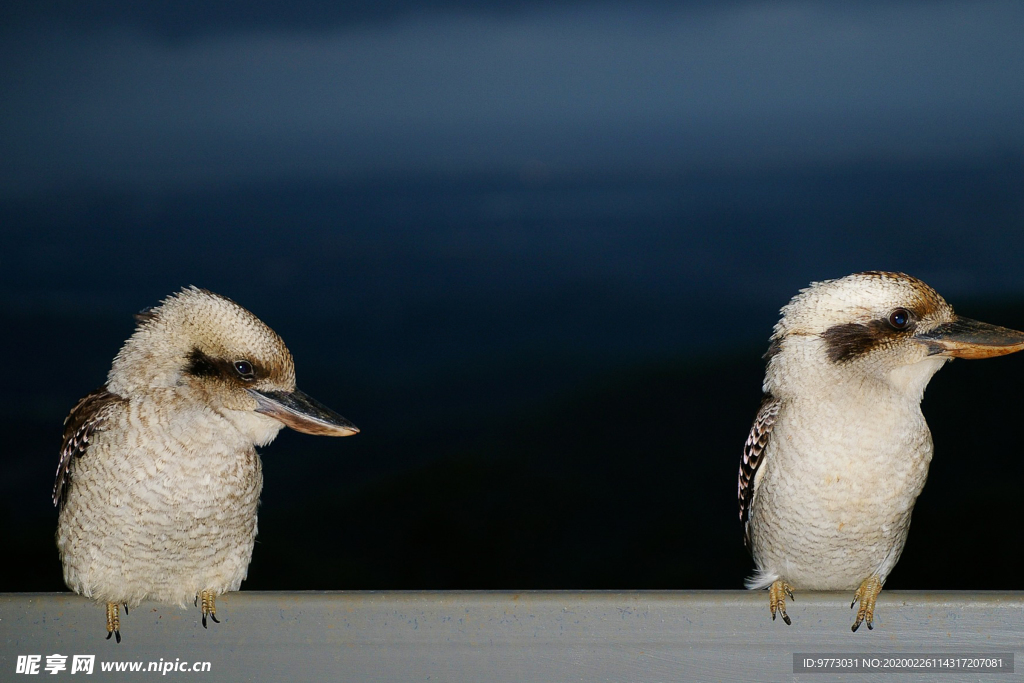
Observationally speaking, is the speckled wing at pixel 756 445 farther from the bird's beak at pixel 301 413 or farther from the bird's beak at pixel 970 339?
the bird's beak at pixel 301 413

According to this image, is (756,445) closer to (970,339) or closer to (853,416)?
(853,416)

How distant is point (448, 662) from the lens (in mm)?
1789

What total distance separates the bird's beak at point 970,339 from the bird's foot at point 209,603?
58.2 inches

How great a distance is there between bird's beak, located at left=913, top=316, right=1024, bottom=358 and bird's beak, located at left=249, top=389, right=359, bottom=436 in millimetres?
1131

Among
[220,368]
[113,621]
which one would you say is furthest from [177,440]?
[113,621]

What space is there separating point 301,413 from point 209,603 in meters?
0.47

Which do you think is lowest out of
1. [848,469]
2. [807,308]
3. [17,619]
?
[17,619]

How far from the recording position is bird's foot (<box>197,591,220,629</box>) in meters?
1.89

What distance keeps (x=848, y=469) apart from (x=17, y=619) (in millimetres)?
1608

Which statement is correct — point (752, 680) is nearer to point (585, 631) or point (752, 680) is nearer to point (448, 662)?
point (585, 631)

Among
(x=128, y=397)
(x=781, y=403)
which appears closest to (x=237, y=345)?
(x=128, y=397)

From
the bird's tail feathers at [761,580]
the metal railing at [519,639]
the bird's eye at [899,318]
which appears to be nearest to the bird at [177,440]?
the metal railing at [519,639]

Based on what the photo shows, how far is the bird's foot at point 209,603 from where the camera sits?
189cm

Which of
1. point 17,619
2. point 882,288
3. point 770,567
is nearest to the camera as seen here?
point 17,619
